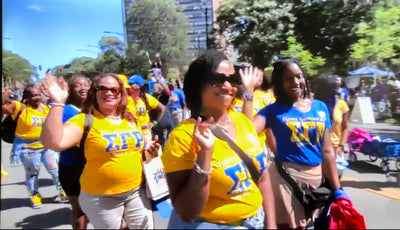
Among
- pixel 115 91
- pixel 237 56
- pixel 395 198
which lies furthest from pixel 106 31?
pixel 395 198

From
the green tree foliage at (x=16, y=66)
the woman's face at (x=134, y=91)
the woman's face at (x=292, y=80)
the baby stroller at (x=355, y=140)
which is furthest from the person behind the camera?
the baby stroller at (x=355, y=140)

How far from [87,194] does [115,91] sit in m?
0.53

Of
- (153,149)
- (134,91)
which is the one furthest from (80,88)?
(153,149)

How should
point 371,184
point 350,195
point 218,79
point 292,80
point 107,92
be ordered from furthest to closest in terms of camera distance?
point 371,184 < point 350,195 < point 292,80 < point 107,92 < point 218,79

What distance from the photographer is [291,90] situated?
6.28ft

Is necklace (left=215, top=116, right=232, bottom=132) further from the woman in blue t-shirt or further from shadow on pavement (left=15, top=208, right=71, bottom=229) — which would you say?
shadow on pavement (left=15, top=208, right=71, bottom=229)

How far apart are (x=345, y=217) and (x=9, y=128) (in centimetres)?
186

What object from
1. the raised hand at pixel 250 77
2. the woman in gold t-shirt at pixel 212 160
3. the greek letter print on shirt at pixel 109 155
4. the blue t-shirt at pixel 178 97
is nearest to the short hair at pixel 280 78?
the raised hand at pixel 250 77

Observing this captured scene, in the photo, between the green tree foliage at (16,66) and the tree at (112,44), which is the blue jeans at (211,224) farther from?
the green tree foliage at (16,66)

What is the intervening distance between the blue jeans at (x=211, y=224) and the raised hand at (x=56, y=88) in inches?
29.6

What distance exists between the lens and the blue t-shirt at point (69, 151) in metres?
1.71

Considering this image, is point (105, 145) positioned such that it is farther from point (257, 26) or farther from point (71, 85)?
point (257, 26)

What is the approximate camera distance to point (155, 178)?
183 centimetres

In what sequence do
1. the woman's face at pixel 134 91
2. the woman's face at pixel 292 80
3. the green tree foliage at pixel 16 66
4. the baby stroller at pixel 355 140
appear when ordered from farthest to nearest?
the baby stroller at pixel 355 140
the woman's face at pixel 292 80
the woman's face at pixel 134 91
the green tree foliage at pixel 16 66
